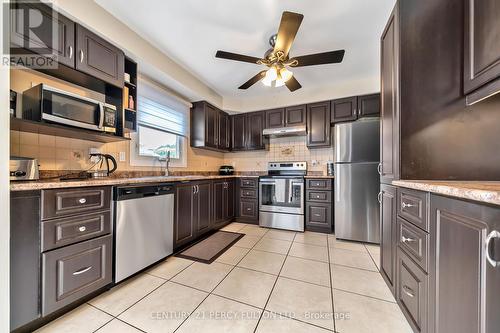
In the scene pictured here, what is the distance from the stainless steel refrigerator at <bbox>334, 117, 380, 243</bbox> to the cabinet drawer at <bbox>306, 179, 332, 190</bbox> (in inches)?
8.5

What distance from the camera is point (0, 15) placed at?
977 millimetres

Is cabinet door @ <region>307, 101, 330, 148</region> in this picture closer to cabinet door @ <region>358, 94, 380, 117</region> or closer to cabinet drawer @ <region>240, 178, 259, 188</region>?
cabinet door @ <region>358, 94, 380, 117</region>

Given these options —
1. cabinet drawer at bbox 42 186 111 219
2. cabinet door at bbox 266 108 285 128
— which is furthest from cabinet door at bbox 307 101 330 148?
cabinet drawer at bbox 42 186 111 219

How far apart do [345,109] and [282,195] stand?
5.95ft

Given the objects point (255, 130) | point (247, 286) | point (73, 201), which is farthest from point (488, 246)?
point (255, 130)

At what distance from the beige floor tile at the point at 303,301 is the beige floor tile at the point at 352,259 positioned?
2.00 feet

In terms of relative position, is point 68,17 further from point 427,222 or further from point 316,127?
point 316,127

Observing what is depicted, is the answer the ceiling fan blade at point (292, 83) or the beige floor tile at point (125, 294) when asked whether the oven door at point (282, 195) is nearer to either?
the ceiling fan blade at point (292, 83)

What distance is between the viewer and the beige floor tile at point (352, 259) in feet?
6.67

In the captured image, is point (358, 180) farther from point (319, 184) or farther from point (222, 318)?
point (222, 318)

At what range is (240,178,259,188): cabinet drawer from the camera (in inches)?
140

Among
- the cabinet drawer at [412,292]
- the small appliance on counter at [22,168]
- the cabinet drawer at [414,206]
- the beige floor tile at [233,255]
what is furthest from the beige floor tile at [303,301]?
the small appliance on counter at [22,168]

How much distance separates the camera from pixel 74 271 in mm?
1343

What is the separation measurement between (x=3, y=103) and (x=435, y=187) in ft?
7.25
